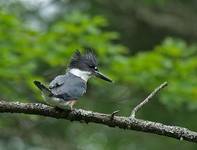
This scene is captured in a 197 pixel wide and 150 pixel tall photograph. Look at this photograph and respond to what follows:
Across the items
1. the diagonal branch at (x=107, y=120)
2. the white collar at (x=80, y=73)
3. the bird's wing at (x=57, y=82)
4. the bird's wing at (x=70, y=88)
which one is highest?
the bird's wing at (x=57, y=82)

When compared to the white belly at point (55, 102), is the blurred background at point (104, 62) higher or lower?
lower

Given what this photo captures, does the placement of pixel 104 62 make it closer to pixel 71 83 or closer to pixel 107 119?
pixel 71 83

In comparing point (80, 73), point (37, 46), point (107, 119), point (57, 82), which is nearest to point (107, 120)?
point (107, 119)

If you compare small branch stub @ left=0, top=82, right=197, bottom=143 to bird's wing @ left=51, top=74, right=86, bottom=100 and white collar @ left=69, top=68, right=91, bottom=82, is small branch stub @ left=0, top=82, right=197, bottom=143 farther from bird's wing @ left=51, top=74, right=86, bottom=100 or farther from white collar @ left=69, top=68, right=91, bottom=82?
white collar @ left=69, top=68, right=91, bottom=82

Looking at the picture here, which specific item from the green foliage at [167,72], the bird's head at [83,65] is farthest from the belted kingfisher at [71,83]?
the green foliage at [167,72]

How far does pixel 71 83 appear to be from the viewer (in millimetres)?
3373

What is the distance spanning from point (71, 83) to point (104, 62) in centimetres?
400

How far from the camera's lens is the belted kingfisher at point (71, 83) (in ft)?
10.2

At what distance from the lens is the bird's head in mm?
3818

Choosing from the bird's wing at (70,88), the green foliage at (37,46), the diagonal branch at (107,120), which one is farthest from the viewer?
the green foliage at (37,46)

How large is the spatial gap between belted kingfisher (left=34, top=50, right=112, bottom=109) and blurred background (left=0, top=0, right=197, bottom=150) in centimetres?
282

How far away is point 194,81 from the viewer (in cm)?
739

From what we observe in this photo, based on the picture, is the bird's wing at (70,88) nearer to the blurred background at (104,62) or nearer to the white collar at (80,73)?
the white collar at (80,73)

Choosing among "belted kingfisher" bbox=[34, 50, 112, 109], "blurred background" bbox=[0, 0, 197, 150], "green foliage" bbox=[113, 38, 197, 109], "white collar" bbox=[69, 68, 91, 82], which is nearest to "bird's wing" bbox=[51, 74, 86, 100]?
"belted kingfisher" bbox=[34, 50, 112, 109]
